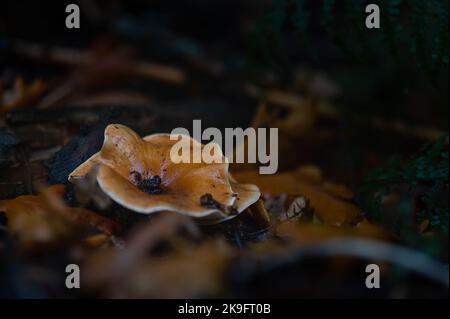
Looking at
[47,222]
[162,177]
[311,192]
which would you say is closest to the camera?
[47,222]

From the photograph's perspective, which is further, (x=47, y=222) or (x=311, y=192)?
(x=311, y=192)

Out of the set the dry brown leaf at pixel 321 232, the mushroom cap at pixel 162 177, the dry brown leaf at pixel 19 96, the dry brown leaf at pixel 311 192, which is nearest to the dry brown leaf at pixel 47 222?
the mushroom cap at pixel 162 177

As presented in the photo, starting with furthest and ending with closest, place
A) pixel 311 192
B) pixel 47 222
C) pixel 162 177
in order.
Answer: pixel 311 192 < pixel 162 177 < pixel 47 222

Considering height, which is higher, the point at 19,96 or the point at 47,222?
the point at 19,96

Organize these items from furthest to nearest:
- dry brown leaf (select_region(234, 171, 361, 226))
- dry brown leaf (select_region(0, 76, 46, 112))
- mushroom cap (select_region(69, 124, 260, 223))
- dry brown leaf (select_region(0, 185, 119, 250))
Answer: dry brown leaf (select_region(0, 76, 46, 112)), dry brown leaf (select_region(234, 171, 361, 226)), mushroom cap (select_region(69, 124, 260, 223)), dry brown leaf (select_region(0, 185, 119, 250))

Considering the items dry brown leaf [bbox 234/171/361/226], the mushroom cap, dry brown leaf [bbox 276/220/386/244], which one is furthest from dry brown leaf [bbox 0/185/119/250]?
dry brown leaf [bbox 234/171/361/226]

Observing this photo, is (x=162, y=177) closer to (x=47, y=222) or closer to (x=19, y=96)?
(x=47, y=222)

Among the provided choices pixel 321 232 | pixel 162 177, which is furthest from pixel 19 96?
pixel 321 232

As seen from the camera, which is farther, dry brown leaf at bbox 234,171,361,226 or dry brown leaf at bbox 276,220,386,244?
dry brown leaf at bbox 234,171,361,226

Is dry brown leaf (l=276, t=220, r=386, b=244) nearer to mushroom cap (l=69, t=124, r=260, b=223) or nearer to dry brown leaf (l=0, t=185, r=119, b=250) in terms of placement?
mushroom cap (l=69, t=124, r=260, b=223)

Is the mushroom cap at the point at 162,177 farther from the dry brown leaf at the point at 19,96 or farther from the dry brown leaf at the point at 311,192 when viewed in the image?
the dry brown leaf at the point at 19,96
